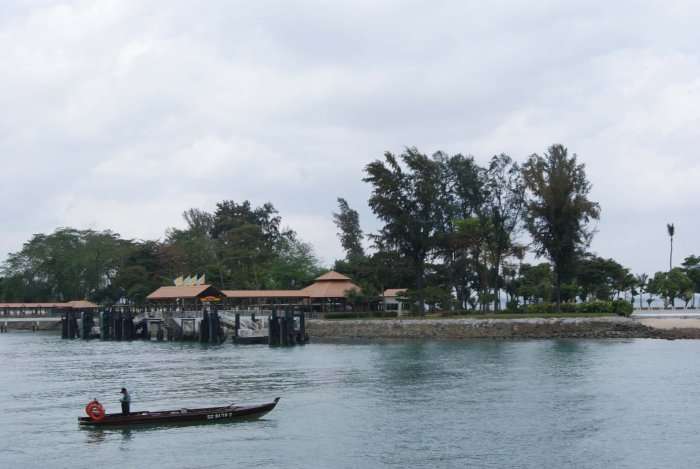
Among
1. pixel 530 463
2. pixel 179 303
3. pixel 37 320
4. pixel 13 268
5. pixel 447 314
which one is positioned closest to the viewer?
pixel 530 463

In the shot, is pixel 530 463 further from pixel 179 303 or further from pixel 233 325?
pixel 179 303

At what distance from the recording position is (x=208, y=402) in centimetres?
4419

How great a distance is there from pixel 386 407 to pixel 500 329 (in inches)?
1703

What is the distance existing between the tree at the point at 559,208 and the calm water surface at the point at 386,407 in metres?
17.5

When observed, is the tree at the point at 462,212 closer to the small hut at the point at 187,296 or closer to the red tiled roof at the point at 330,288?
the red tiled roof at the point at 330,288

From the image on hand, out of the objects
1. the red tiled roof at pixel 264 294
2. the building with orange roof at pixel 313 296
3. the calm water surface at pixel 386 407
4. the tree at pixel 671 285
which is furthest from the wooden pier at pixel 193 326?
the tree at pixel 671 285

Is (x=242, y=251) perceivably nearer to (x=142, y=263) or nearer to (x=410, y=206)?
(x=142, y=263)

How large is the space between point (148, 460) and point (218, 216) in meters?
132

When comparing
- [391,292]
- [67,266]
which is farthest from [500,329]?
[67,266]

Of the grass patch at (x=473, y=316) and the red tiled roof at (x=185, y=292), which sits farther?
the red tiled roof at (x=185, y=292)

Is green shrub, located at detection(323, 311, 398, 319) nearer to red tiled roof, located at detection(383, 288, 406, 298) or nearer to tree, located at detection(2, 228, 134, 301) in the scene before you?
red tiled roof, located at detection(383, 288, 406, 298)

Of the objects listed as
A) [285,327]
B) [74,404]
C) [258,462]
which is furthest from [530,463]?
[285,327]

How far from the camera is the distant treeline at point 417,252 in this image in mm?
88000

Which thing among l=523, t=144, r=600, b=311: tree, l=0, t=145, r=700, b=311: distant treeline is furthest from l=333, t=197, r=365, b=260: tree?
l=523, t=144, r=600, b=311: tree
